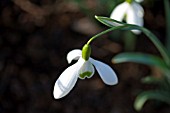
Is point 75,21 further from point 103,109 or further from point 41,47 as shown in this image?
point 103,109

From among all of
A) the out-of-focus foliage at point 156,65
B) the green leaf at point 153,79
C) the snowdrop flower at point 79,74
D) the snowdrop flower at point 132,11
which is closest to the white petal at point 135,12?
the snowdrop flower at point 132,11

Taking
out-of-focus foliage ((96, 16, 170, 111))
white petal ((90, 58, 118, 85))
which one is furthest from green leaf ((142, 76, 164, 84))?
white petal ((90, 58, 118, 85))

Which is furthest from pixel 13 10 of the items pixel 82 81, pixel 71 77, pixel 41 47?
pixel 71 77

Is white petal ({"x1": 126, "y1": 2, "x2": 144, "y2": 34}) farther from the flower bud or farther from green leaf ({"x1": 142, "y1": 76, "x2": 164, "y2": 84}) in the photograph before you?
green leaf ({"x1": 142, "y1": 76, "x2": 164, "y2": 84})

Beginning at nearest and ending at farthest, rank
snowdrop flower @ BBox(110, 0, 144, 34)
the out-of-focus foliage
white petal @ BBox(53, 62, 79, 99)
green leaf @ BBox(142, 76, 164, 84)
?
white petal @ BBox(53, 62, 79, 99) → snowdrop flower @ BBox(110, 0, 144, 34) → the out-of-focus foliage → green leaf @ BBox(142, 76, 164, 84)

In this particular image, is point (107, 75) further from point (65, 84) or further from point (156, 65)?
point (156, 65)

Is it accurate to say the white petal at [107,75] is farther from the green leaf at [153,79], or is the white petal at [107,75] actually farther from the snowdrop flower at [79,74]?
the green leaf at [153,79]


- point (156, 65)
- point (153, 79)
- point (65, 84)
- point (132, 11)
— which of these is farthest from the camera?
point (153, 79)

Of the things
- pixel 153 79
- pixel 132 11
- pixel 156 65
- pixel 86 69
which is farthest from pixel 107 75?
pixel 153 79

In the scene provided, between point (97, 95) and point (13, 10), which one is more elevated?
point (13, 10)

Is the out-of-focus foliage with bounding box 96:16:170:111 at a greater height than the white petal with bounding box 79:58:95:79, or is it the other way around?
the white petal with bounding box 79:58:95:79

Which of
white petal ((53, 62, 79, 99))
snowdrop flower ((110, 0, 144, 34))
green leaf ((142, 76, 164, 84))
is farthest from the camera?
green leaf ((142, 76, 164, 84))
